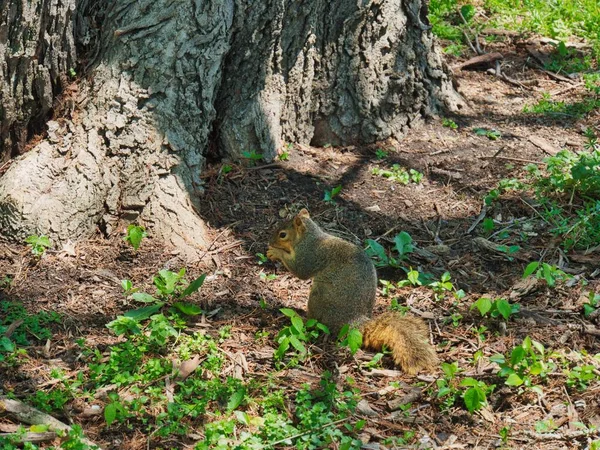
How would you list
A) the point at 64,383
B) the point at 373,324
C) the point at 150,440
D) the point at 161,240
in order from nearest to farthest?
the point at 150,440 < the point at 64,383 < the point at 373,324 < the point at 161,240

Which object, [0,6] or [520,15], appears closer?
[0,6]

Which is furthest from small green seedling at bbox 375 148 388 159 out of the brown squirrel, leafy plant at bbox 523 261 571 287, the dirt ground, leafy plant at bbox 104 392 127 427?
leafy plant at bbox 104 392 127 427

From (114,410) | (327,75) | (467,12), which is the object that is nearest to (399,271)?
(327,75)

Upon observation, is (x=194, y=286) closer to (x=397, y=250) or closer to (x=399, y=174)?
(x=397, y=250)

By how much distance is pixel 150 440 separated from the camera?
10.7 feet

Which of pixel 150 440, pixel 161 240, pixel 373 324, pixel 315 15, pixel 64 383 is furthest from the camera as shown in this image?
pixel 315 15

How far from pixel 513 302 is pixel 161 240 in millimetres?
2036

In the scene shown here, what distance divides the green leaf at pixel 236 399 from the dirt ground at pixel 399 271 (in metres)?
0.31

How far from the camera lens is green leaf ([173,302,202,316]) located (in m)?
4.00

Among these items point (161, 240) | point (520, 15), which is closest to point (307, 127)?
point (161, 240)

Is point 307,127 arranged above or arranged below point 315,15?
below

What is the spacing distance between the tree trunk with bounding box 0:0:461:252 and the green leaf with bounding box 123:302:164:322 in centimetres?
68

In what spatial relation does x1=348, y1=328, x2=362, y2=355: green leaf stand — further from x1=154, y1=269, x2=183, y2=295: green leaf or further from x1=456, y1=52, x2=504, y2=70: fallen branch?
x1=456, y1=52, x2=504, y2=70: fallen branch

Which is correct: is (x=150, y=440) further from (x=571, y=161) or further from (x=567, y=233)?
(x=571, y=161)
